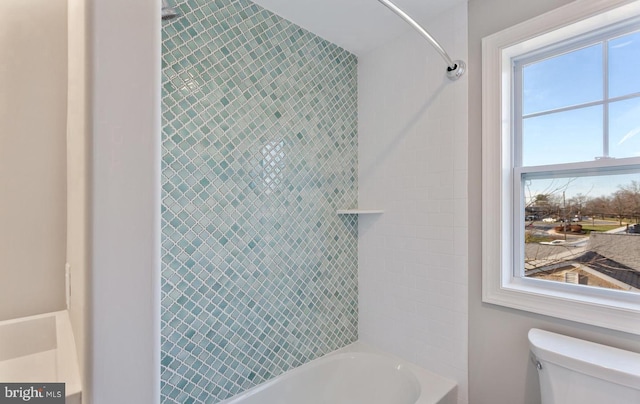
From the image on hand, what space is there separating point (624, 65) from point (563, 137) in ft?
1.15

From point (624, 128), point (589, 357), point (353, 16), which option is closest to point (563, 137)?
point (624, 128)

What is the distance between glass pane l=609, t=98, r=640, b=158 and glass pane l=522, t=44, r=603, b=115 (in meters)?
0.10

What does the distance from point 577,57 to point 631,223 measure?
809 mm

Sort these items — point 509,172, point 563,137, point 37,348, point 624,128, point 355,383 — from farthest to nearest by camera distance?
1. point 355,383
2. point 509,172
3. point 563,137
4. point 624,128
5. point 37,348

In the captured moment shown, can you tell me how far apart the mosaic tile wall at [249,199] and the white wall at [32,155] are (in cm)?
38

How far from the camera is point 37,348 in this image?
0.93 m

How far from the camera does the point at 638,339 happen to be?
1.14m

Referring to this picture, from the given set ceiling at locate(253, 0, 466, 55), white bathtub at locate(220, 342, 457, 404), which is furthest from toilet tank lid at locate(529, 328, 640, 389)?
ceiling at locate(253, 0, 466, 55)

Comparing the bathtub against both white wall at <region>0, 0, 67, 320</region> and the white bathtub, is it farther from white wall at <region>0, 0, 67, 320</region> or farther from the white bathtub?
the white bathtub

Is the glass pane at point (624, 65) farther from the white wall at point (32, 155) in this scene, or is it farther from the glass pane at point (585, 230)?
the white wall at point (32, 155)

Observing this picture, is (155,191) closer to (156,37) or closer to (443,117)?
(156,37)

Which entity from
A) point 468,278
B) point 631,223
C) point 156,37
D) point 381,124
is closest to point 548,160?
point 631,223

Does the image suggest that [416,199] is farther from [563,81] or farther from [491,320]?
[563,81]

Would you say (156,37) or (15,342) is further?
(15,342)
